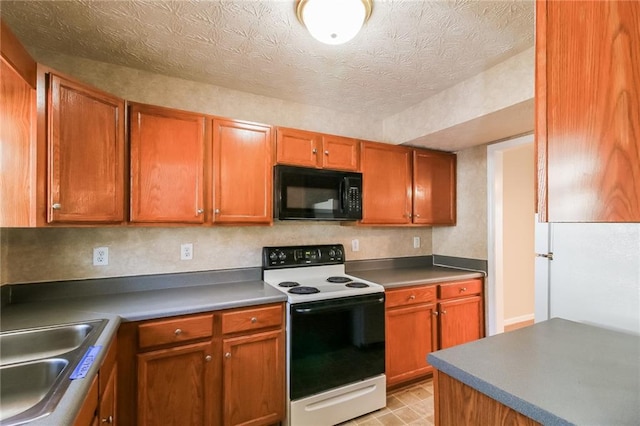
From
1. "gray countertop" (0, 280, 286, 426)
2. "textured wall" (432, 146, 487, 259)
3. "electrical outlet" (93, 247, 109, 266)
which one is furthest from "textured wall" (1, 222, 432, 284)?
"textured wall" (432, 146, 487, 259)

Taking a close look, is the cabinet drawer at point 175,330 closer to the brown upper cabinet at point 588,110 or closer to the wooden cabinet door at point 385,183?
the wooden cabinet door at point 385,183

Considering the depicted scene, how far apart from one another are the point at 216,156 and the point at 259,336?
1.21m

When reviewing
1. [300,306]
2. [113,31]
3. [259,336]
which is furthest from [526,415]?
[113,31]

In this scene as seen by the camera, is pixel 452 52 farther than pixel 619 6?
Yes

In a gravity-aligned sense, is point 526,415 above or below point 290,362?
above

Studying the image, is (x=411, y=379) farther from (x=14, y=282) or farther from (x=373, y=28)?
(x=14, y=282)

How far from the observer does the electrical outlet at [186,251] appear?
216 cm

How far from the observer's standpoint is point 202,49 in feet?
5.93

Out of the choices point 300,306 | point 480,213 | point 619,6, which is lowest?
point 300,306

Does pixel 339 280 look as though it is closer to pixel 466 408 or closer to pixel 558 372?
pixel 466 408

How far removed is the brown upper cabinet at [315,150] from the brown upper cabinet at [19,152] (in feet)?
4.36

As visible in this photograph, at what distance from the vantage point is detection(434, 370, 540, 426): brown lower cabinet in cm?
82

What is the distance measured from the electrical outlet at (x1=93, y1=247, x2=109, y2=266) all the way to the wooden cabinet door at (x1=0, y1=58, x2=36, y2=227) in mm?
629

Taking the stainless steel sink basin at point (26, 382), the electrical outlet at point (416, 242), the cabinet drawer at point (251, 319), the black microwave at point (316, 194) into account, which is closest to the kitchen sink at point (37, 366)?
the stainless steel sink basin at point (26, 382)
